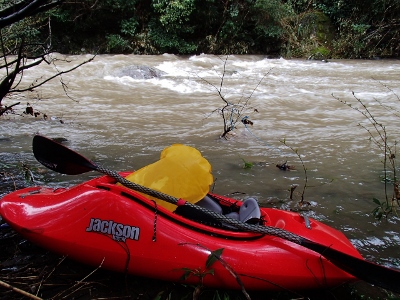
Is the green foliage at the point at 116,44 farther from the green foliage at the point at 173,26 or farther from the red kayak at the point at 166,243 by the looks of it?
the red kayak at the point at 166,243

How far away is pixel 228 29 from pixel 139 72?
505 centimetres

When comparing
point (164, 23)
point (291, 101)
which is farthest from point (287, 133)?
point (164, 23)

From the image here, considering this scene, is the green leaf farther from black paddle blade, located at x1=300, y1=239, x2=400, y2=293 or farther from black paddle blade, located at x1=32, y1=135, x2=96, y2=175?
black paddle blade, located at x1=32, y1=135, x2=96, y2=175

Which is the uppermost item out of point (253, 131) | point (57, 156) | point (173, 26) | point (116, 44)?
point (173, 26)

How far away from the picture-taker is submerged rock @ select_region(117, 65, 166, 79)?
8102mm

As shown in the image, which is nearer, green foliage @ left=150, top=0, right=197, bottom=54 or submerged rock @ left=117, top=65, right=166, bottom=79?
submerged rock @ left=117, top=65, right=166, bottom=79

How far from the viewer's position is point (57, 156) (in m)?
2.32

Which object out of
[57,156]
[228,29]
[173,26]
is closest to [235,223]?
[57,156]

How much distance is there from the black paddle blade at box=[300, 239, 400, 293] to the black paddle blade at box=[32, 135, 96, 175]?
4.41 feet

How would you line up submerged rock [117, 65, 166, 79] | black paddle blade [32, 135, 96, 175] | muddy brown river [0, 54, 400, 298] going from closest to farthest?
1. black paddle blade [32, 135, 96, 175]
2. muddy brown river [0, 54, 400, 298]
3. submerged rock [117, 65, 166, 79]

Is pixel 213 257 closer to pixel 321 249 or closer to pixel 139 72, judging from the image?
pixel 321 249

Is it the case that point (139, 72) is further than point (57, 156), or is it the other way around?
point (139, 72)

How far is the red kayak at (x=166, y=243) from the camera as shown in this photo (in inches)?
69.6

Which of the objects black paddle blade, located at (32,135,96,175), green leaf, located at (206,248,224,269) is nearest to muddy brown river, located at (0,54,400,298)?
black paddle blade, located at (32,135,96,175)
